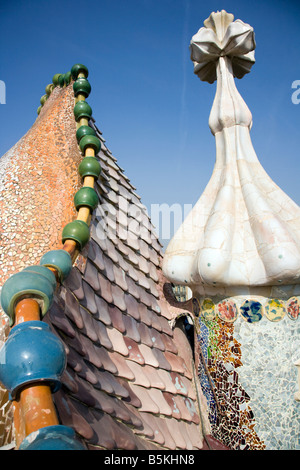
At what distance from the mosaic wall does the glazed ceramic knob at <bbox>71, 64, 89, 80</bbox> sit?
238 cm

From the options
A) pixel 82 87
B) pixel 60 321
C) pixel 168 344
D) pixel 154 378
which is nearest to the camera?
pixel 60 321

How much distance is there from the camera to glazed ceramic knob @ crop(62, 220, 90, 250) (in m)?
2.08

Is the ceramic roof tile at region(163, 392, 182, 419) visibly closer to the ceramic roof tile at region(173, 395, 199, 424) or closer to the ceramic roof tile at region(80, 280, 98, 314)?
the ceramic roof tile at region(173, 395, 199, 424)

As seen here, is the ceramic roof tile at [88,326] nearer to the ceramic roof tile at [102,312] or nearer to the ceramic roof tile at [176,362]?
the ceramic roof tile at [102,312]

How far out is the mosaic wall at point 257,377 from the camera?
2322 mm

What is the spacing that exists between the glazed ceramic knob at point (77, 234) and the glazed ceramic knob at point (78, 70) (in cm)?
177

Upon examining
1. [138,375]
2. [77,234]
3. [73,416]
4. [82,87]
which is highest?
[82,87]

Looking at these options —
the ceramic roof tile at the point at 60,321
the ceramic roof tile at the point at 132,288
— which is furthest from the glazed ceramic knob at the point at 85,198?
the ceramic roof tile at the point at 60,321

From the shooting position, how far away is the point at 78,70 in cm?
319

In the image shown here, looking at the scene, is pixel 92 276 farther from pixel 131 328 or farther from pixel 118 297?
pixel 131 328

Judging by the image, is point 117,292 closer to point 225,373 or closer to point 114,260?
point 114,260

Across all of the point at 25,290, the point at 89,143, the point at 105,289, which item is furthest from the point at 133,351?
the point at 89,143

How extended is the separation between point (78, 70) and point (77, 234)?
1859mm

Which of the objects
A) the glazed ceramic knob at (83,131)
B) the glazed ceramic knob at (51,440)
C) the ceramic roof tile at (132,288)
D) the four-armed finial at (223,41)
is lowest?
the glazed ceramic knob at (51,440)
